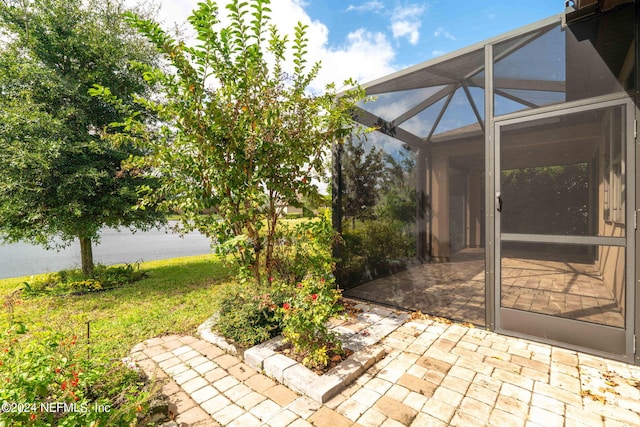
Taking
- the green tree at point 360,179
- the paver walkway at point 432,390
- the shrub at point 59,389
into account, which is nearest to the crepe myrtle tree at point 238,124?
the green tree at point 360,179

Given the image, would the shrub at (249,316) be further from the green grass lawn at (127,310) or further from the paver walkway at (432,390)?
the green grass lawn at (127,310)

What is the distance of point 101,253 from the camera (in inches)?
344

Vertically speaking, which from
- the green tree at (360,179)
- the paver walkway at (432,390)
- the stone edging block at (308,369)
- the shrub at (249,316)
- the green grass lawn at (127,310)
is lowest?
the green grass lawn at (127,310)

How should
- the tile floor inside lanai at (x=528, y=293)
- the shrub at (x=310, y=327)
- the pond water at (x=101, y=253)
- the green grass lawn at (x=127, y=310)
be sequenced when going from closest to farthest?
the shrub at (x=310, y=327), the tile floor inside lanai at (x=528, y=293), the green grass lawn at (x=127, y=310), the pond water at (x=101, y=253)

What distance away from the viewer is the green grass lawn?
129 inches

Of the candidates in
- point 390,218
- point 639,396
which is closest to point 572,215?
point 639,396

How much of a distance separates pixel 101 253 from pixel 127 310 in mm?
5869

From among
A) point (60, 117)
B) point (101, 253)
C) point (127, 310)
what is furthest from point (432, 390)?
point (101, 253)

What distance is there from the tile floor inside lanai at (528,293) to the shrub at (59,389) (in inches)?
133

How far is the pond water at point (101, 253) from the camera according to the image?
712 centimetres

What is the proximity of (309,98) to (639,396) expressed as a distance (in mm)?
4021

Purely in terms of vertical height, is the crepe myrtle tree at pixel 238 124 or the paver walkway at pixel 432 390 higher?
the crepe myrtle tree at pixel 238 124

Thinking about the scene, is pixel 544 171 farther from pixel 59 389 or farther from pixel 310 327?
pixel 59 389

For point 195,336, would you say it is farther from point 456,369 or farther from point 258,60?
point 258,60
